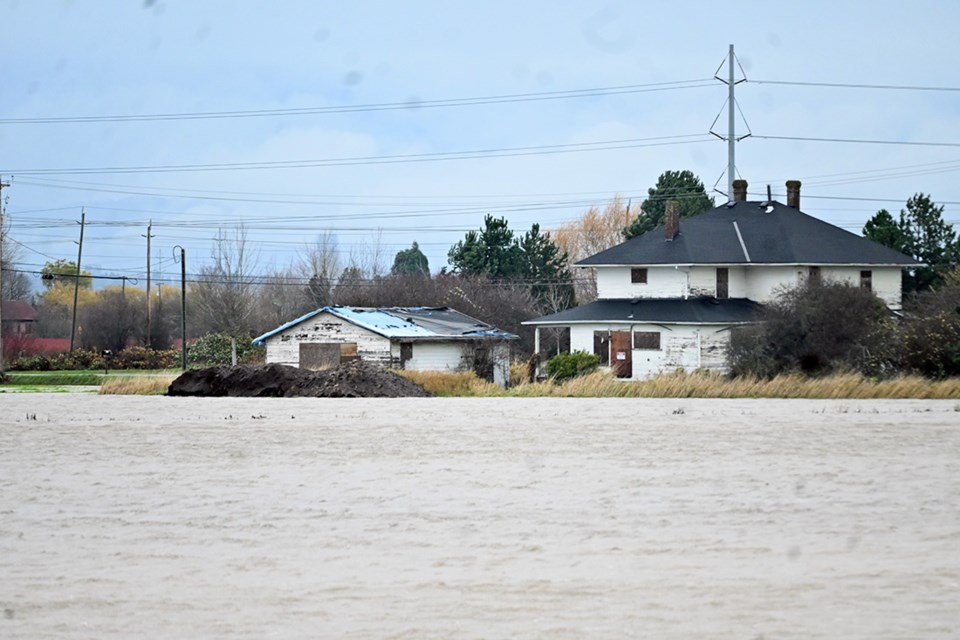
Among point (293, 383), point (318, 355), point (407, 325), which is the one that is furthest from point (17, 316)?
point (293, 383)

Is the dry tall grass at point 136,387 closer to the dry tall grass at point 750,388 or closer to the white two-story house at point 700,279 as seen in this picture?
the dry tall grass at point 750,388

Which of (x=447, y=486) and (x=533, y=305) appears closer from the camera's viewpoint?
(x=447, y=486)

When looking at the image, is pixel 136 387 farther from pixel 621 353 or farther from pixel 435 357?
pixel 621 353

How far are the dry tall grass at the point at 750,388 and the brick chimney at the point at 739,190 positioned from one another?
909 inches

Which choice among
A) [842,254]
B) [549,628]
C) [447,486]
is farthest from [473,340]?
[549,628]

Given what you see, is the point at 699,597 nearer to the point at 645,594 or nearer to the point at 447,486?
the point at 645,594

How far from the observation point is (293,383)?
40500 millimetres

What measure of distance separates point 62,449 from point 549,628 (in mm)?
15734

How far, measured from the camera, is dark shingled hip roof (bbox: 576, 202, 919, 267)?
54.5 meters

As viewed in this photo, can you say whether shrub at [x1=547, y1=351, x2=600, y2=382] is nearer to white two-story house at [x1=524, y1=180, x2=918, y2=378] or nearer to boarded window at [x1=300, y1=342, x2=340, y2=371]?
white two-story house at [x1=524, y1=180, x2=918, y2=378]

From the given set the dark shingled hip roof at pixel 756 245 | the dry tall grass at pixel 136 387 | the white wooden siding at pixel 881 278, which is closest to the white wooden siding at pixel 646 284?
the dark shingled hip roof at pixel 756 245

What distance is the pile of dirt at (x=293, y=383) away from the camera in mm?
39500

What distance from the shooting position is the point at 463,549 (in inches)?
552

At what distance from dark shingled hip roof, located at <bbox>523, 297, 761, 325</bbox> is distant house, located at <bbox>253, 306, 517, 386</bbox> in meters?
3.36
